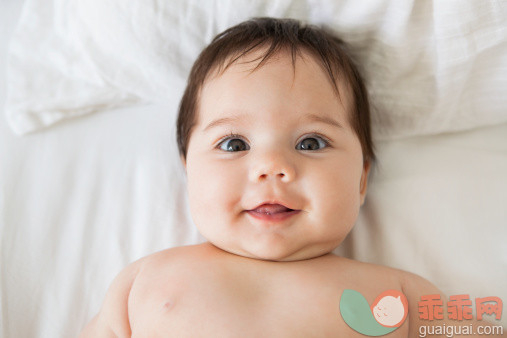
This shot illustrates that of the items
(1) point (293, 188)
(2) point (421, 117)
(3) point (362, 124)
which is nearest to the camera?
(1) point (293, 188)

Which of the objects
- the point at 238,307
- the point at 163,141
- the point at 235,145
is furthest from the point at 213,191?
the point at 163,141

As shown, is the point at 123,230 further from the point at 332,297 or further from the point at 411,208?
the point at 411,208

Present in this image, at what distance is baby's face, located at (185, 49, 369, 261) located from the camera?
1017mm

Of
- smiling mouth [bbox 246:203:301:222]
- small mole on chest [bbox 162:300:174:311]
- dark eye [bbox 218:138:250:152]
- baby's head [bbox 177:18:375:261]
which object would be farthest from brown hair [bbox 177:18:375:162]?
small mole on chest [bbox 162:300:174:311]

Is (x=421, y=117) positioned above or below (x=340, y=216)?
above

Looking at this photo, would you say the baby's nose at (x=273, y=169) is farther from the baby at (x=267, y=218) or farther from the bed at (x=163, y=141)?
the bed at (x=163, y=141)

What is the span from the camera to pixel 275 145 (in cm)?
104

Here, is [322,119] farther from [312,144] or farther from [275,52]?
[275,52]

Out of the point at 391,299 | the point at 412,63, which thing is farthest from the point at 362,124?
the point at 391,299

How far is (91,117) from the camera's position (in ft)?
4.44

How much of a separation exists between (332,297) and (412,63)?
60 cm

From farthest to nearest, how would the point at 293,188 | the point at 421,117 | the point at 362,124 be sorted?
the point at 421,117
the point at 362,124
the point at 293,188

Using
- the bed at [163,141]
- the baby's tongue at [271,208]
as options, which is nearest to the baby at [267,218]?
the baby's tongue at [271,208]

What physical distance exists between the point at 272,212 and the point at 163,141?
1.42 feet
